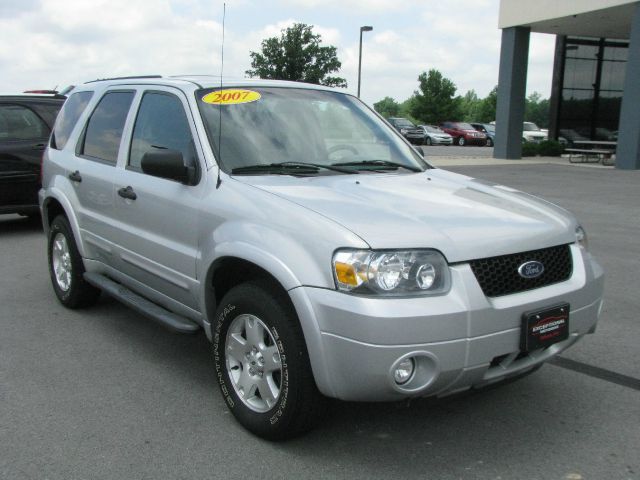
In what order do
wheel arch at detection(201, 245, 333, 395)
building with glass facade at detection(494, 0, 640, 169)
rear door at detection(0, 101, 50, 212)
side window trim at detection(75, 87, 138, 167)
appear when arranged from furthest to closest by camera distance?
building with glass facade at detection(494, 0, 640, 169)
rear door at detection(0, 101, 50, 212)
side window trim at detection(75, 87, 138, 167)
wheel arch at detection(201, 245, 333, 395)

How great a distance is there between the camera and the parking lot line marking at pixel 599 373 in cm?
407

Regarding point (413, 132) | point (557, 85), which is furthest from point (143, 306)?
point (413, 132)

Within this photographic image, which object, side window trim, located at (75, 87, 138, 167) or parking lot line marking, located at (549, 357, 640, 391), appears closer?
parking lot line marking, located at (549, 357, 640, 391)

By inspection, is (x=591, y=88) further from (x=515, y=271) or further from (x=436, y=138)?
(x=515, y=271)

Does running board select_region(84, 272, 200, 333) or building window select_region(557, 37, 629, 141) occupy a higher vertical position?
building window select_region(557, 37, 629, 141)

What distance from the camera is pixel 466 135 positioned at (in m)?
41.8

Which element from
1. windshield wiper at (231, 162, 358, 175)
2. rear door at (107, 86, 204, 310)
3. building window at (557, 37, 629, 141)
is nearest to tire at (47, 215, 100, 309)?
rear door at (107, 86, 204, 310)

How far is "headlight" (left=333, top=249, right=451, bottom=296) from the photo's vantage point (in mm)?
2857

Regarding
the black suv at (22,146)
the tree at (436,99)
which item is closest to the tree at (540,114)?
the tree at (436,99)

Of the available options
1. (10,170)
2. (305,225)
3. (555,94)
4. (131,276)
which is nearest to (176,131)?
(131,276)

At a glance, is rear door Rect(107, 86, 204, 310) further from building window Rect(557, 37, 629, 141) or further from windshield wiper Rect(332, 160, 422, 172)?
building window Rect(557, 37, 629, 141)

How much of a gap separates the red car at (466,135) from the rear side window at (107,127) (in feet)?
126

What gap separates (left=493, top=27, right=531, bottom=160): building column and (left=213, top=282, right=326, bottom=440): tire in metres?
24.2

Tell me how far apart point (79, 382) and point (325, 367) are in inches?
75.3
